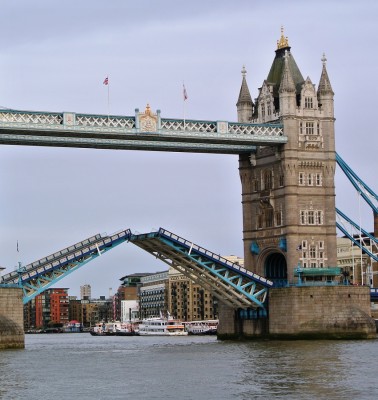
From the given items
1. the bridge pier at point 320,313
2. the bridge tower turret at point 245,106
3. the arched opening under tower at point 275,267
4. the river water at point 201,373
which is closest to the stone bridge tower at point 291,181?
the arched opening under tower at point 275,267

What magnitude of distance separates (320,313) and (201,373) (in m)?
32.8

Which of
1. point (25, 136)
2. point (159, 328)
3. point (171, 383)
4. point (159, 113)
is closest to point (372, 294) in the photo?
point (159, 113)

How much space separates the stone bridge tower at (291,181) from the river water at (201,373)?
1393 cm

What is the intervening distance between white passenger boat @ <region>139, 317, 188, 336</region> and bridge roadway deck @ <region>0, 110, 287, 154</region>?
68103 millimetres

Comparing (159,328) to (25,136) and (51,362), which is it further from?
(51,362)

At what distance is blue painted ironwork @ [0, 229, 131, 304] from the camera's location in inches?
3524

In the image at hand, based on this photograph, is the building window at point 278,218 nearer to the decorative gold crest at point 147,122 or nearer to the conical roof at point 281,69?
the conical roof at point 281,69

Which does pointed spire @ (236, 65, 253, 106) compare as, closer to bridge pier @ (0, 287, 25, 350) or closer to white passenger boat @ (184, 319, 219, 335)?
bridge pier @ (0, 287, 25, 350)

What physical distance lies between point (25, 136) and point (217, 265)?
19.3 metres

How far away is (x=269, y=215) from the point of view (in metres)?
99.0

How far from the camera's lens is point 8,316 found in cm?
8456

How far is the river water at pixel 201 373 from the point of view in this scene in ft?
173

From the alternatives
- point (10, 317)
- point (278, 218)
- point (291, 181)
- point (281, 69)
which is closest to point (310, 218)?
point (278, 218)

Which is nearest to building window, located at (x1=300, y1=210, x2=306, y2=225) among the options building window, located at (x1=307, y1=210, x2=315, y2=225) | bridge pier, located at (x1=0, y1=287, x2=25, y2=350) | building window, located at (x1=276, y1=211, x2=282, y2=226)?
building window, located at (x1=307, y1=210, x2=315, y2=225)
